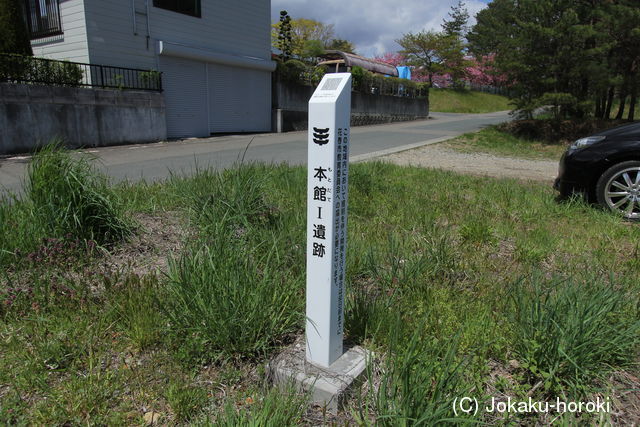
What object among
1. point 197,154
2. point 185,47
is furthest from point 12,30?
point 197,154

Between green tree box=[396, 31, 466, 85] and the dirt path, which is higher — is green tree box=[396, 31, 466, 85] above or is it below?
above

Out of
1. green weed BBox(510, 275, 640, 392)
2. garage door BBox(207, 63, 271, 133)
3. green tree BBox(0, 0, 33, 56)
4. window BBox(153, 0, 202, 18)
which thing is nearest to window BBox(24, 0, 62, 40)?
green tree BBox(0, 0, 33, 56)

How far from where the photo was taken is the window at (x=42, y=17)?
41.4ft

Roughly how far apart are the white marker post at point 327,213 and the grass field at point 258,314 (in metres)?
0.30

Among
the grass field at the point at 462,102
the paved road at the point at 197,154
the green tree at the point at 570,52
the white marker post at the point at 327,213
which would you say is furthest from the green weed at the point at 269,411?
the grass field at the point at 462,102

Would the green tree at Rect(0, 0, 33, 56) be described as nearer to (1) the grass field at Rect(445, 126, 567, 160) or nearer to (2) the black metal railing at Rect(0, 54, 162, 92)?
(2) the black metal railing at Rect(0, 54, 162, 92)

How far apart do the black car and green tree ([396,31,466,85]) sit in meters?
42.5

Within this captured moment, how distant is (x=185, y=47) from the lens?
44.8 feet

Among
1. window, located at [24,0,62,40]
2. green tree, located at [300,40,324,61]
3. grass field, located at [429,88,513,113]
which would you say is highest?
green tree, located at [300,40,324,61]

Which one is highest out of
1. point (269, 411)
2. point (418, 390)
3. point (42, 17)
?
point (42, 17)

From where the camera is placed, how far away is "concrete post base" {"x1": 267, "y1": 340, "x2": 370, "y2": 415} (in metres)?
2.08

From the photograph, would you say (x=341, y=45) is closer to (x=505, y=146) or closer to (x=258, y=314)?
(x=505, y=146)

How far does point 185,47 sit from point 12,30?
454 centimetres

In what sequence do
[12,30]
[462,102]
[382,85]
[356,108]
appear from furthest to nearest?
[462,102]
[382,85]
[356,108]
[12,30]
